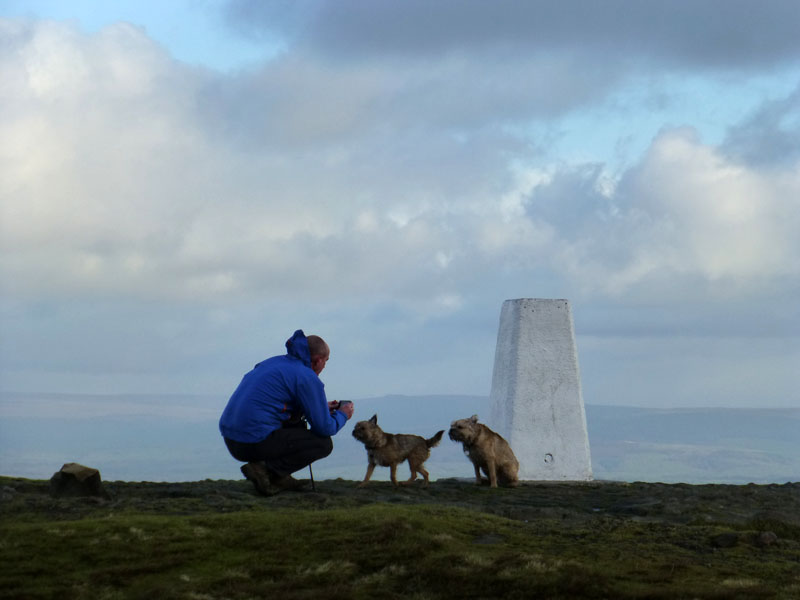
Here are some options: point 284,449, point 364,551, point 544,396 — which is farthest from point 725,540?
point 544,396

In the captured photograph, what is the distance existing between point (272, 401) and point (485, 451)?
15.2 ft

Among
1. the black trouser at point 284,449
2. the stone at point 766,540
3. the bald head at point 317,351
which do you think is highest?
the bald head at point 317,351

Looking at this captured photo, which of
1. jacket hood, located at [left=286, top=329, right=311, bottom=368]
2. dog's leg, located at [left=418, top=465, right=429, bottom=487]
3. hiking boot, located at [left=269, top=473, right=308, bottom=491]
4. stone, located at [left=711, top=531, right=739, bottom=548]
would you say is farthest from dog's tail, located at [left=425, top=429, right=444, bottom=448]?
stone, located at [left=711, top=531, right=739, bottom=548]

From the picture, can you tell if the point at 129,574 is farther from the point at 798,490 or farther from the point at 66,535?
the point at 798,490

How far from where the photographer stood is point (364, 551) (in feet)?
26.2

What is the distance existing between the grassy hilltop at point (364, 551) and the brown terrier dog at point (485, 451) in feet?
10.2

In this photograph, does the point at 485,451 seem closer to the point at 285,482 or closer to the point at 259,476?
the point at 285,482

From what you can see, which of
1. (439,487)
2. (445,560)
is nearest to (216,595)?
(445,560)

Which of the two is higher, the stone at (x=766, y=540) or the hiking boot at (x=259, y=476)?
the hiking boot at (x=259, y=476)

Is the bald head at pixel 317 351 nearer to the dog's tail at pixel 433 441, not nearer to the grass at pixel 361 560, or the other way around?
the grass at pixel 361 560

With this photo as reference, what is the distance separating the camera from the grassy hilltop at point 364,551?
7.11 meters

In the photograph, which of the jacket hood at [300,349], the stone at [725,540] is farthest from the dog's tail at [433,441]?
the stone at [725,540]

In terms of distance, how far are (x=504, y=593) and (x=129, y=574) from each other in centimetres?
299

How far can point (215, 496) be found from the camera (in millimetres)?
11422
